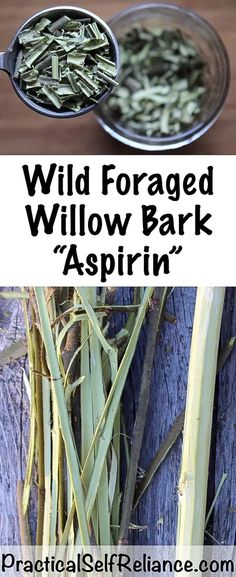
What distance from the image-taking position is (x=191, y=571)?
0.67 metres

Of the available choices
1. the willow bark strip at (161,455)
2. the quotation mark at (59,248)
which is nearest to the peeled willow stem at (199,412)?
the willow bark strip at (161,455)

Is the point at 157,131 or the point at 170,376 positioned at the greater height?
the point at 157,131

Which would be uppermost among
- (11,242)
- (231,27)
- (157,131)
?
(231,27)

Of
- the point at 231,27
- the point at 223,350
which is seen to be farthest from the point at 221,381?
the point at 231,27

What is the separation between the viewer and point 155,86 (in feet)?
2.56

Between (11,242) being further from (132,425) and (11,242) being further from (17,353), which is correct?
(132,425)

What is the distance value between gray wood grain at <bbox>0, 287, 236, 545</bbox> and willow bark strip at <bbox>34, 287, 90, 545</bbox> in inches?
2.5

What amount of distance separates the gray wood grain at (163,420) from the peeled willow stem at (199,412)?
1.2 inches

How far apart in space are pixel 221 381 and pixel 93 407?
0.12 metres

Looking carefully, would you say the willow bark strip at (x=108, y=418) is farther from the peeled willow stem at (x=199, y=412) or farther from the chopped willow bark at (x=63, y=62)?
the chopped willow bark at (x=63, y=62)

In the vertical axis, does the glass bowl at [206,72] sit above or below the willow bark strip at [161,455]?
above

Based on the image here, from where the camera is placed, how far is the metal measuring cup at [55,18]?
732mm

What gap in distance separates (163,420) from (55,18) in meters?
0.42

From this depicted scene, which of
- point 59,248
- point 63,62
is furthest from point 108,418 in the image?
point 63,62
